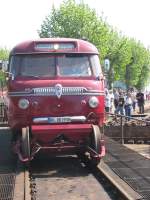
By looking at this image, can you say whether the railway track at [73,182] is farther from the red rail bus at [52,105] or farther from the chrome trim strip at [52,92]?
the chrome trim strip at [52,92]

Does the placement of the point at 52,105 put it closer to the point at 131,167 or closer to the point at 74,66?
the point at 74,66

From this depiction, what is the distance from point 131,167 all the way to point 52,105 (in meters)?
2.12

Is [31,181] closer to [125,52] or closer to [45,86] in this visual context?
[45,86]

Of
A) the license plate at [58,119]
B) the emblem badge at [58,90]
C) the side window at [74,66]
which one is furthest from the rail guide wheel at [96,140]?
the side window at [74,66]

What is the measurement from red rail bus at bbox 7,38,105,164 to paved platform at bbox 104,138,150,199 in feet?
2.18

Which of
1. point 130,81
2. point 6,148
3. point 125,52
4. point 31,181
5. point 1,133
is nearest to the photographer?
point 31,181

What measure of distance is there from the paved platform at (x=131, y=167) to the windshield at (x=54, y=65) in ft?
6.75

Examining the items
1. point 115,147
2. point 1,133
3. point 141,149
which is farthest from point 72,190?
point 141,149

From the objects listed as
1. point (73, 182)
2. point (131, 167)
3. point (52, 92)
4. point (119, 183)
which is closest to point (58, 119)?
point (52, 92)

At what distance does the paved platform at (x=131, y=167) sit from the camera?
10.1 metres

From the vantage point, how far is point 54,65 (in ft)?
40.9

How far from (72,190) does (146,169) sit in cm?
224

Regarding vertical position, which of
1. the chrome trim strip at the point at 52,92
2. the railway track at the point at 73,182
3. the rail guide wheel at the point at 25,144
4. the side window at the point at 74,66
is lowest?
the railway track at the point at 73,182

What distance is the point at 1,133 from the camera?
19.1m
